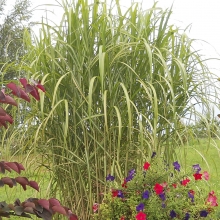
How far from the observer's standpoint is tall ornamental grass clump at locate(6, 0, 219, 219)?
2797 millimetres

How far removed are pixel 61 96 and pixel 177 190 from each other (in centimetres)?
97

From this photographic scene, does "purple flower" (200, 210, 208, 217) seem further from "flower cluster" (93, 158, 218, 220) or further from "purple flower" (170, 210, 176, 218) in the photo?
"purple flower" (170, 210, 176, 218)

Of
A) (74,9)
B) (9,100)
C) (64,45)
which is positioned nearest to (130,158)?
(64,45)

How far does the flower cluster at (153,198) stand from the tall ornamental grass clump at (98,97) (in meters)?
0.15

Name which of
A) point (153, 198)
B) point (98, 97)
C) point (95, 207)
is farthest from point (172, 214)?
point (98, 97)

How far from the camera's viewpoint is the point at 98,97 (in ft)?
9.48

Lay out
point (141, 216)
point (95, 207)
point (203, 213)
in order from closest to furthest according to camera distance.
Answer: point (141, 216)
point (203, 213)
point (95, 207)

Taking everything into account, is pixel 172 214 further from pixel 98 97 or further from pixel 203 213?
pixel 98 97

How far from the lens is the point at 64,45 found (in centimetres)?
288

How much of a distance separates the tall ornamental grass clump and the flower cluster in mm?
146

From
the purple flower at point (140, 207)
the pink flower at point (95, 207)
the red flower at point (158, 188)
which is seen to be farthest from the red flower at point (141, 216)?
the pink flower at point (95, 207)

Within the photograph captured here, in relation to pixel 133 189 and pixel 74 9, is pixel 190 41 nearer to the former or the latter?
pixel 74 9

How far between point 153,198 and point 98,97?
0.75 meters

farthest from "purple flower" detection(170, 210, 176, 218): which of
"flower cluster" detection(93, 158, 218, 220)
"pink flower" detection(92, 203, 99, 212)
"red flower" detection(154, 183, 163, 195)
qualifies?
"pink flower" detection(92, 203, 99, 212)
